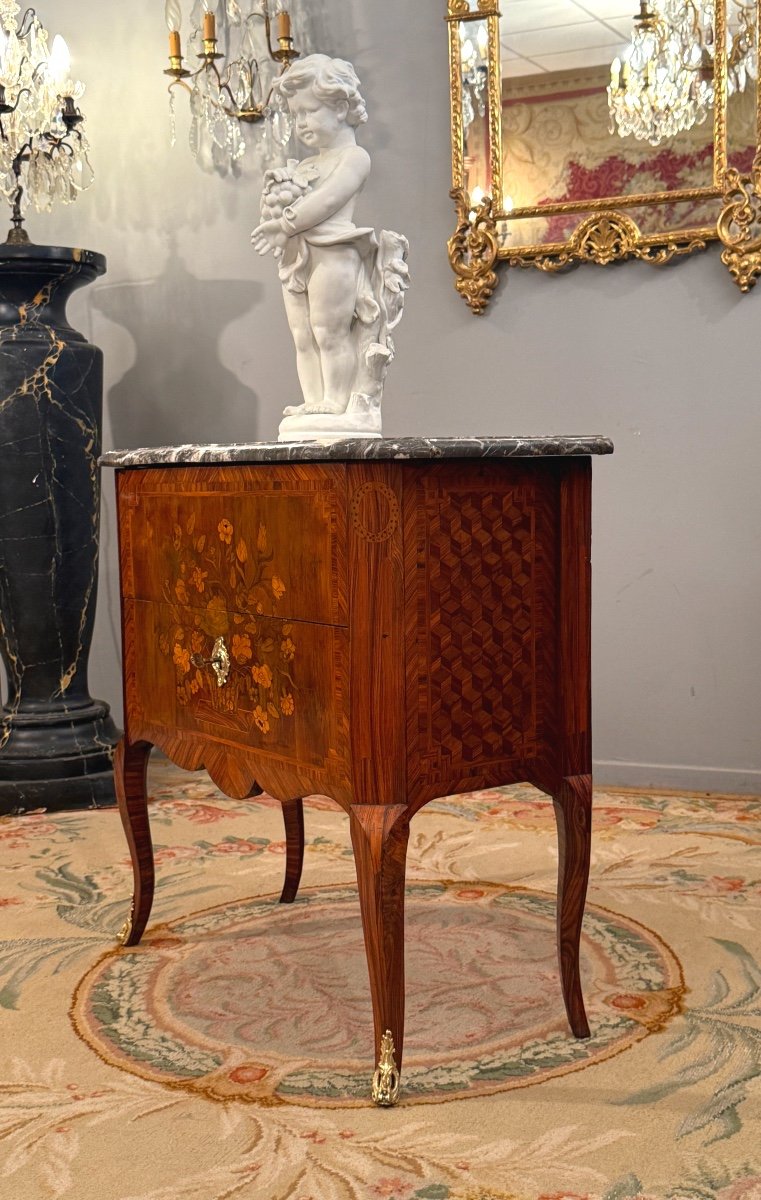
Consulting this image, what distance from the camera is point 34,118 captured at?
3932 mm

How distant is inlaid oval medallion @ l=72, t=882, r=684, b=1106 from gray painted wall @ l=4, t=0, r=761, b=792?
4.01 ft

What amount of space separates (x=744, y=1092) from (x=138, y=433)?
10.7 feet

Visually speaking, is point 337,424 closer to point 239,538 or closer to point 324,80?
point 239,538

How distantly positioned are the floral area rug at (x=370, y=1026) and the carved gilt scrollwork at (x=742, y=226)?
1.56 m

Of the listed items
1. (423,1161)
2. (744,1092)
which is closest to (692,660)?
(744,1092)

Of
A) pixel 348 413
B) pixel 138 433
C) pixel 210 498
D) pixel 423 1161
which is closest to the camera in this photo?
pixel 423 1161

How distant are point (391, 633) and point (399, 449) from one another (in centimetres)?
27

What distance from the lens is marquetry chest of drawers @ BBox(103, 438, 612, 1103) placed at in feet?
6.41

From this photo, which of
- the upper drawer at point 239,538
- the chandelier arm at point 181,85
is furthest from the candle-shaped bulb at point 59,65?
the upper drawer at point 239,538

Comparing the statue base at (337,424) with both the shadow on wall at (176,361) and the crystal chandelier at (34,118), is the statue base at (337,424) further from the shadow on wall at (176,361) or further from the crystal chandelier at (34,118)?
the shadow on wall at (176,361)

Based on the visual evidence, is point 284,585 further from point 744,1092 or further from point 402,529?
point 744,1092

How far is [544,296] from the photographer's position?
4012mm

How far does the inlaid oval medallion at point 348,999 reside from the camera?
2117mm

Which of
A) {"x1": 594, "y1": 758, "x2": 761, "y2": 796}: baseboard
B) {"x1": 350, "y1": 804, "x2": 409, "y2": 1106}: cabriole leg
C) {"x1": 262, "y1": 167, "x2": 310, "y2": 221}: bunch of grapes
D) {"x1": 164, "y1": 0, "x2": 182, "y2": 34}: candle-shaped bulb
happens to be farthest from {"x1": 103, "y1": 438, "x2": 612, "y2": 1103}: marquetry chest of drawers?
{"x1": 164, "y1": 0, "x2": 182, "y2": 34}: candle-shaped bulb
